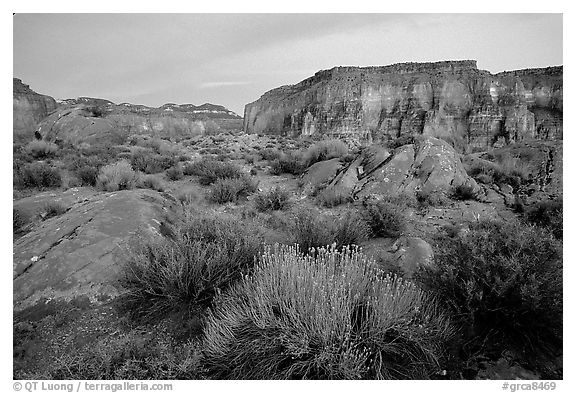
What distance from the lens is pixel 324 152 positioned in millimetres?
11898

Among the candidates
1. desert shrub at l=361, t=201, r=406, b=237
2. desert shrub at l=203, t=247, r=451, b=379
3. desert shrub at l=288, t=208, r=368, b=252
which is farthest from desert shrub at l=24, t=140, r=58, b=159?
desert shrub at l=203, t=247, r=451, b=379

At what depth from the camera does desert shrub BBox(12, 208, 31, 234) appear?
5633 millimetres

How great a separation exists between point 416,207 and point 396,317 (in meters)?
5.05

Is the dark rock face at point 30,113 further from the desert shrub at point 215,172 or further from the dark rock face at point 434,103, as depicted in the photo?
the dark rock face at point 434,103

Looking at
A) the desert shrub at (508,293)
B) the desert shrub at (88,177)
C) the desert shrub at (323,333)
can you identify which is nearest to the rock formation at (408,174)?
the desert shrub at (508,293)

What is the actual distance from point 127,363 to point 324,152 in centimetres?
1027

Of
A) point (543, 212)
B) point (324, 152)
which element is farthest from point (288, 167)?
point (543, 212)

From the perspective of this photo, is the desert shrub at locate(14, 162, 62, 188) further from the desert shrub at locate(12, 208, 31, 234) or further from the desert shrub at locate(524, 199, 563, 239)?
the desert shrub at locate(524, 199, 563, 239)

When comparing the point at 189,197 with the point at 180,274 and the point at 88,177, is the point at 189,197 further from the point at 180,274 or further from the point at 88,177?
the point at 180,274

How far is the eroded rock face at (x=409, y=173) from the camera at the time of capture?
25.0 feet

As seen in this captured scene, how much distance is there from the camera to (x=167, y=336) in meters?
2.91

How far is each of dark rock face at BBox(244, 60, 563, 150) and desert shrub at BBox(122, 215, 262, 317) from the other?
42549 mm

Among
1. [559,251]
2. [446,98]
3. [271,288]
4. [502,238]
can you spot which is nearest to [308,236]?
[271,288]

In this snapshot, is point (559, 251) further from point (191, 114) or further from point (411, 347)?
point (191, 114)
